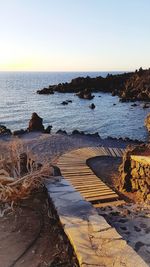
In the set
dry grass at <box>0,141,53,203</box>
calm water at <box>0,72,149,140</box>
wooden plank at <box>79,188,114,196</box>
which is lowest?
calm water at <box>0,72,149,140</box>

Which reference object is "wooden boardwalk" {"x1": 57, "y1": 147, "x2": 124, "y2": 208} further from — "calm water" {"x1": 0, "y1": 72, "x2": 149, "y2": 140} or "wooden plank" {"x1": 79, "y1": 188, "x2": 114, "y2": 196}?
"calm water" {"x1": 0, "y1": 72, "x2": 149, "y2": 140}

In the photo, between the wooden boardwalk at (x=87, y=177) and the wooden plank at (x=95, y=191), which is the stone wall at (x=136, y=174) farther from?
the wooden plank at (x=95, y=191)

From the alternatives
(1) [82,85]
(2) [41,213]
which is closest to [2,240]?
(2) [41,213]

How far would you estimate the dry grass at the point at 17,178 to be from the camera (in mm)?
5434

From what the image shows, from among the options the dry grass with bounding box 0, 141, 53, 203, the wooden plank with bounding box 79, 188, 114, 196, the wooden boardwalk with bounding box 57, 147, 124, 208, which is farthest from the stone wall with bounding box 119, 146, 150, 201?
the dry grass with bounding box 0, 141, 53, 203

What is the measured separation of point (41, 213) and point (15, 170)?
100 cm

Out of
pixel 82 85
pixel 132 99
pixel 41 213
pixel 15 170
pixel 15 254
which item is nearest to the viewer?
pixel 15 254

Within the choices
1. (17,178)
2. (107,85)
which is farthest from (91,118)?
(107,85)

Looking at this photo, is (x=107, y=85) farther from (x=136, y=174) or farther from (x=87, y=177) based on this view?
(x=136, y=174)

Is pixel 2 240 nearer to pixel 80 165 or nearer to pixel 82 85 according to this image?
pixel 80 165

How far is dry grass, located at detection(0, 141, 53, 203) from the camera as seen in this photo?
5.43m

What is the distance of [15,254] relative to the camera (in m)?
4.43

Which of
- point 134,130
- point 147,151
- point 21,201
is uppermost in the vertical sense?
point 21,201

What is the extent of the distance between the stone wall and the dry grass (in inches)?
227
